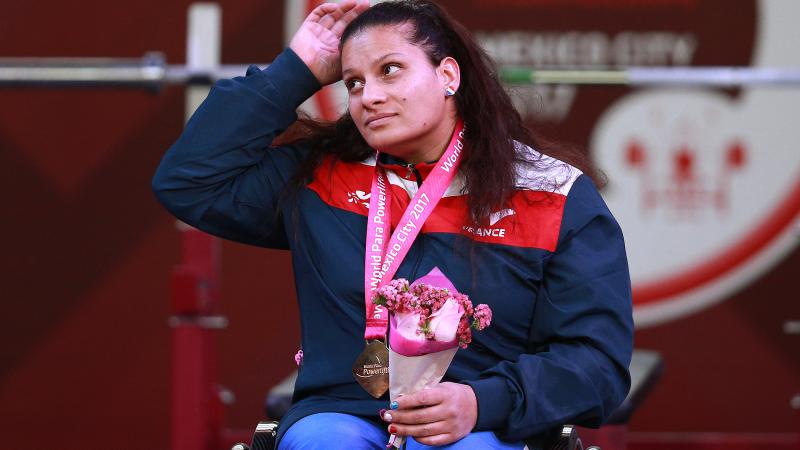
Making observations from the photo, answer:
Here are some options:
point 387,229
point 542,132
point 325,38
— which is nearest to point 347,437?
point 387,229

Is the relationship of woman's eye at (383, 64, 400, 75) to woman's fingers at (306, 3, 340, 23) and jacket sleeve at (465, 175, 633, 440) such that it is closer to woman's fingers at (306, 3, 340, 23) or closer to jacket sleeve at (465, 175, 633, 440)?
woman's fingers at (306, 3, 340, 23)

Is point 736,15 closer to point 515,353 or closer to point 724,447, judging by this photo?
point 724,447

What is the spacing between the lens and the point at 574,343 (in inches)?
96.1

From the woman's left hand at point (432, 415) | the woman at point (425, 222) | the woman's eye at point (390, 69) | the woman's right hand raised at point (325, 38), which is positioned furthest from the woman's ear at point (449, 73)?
the woman's left hand at point (432, 415)

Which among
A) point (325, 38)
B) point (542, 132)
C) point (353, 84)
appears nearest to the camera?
point (353, 84)

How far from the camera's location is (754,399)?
439 cm

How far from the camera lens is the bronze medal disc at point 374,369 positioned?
2383 millimetres

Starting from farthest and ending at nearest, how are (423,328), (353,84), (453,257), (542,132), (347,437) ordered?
(542,132) → (353,84) → (453,257) → (347,437) → (423,328)

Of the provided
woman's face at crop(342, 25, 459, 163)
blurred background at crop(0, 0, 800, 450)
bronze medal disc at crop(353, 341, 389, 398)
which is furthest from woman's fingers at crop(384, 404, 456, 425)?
blurred background at crop(0, 0, 800, 450)

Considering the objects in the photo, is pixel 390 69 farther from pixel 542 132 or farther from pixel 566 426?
pixel 542 132

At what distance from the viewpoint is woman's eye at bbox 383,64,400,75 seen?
8.38 feet

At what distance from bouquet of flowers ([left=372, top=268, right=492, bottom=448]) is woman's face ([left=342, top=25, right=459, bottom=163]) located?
38cm

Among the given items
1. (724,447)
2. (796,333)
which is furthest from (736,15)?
(724,447)

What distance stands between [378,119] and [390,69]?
0.32 feet
